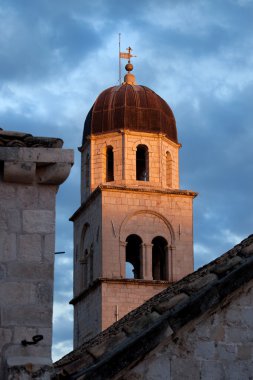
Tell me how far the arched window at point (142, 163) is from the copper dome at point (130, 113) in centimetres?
77

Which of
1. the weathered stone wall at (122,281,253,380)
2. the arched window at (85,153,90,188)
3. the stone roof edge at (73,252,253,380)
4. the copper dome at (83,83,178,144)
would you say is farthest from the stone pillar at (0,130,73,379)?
the copper dome at (83,83,178,144)

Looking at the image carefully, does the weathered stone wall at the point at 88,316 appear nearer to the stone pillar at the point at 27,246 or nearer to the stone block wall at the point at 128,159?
the stone block wall at the point at 128,159

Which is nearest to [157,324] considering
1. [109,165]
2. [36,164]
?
[36,164]

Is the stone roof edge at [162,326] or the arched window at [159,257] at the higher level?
the arched window at [159,257]

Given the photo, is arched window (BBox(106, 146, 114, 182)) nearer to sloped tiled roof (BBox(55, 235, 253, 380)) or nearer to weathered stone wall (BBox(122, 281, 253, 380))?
sloped tiled roof (BBox(55, 235, 253, 380))

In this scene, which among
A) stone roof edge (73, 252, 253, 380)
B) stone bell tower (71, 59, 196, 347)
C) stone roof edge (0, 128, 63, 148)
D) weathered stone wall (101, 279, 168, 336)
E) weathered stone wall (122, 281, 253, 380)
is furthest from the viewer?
stone bell tower (71, 59, 196, 347)

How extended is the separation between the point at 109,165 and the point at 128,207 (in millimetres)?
2240

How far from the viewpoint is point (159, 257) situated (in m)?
41.2

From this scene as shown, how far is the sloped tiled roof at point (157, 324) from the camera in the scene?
31.4 ft

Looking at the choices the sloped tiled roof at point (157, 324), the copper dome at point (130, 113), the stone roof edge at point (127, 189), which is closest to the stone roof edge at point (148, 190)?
the stone roof edge at point (127, 189)

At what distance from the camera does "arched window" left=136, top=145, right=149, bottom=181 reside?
41.2m

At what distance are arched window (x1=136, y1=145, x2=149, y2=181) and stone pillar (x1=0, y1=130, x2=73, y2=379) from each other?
104 feet

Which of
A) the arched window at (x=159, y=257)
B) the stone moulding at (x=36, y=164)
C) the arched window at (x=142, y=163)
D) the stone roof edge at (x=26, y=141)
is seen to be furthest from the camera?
the arched window at (x=142, y=163)

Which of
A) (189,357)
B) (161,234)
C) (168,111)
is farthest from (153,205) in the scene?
(189,357)
